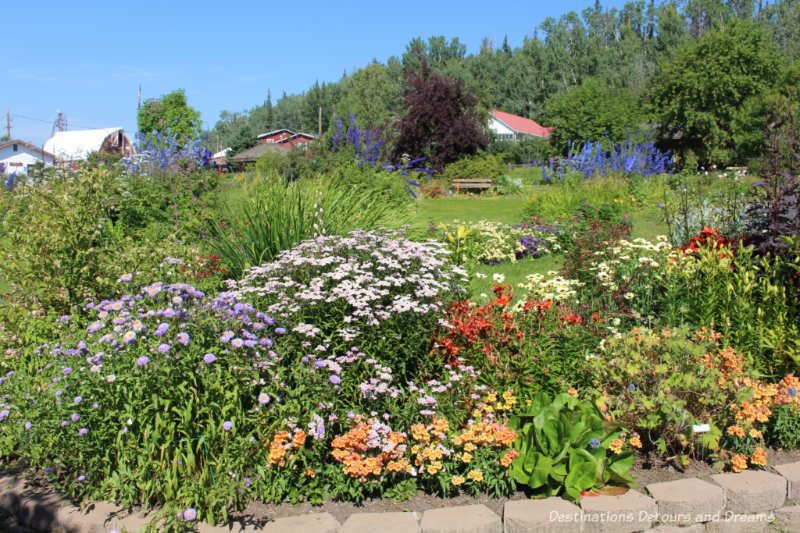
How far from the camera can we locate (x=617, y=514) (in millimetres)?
2576

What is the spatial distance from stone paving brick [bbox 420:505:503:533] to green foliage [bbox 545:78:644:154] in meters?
33.4

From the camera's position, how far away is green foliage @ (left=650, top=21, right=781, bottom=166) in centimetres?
3105

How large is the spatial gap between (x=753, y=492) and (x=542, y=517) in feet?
3.60

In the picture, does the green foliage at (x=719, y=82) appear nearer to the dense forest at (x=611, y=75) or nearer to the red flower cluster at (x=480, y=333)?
the dense forest at (x=611, y=75)

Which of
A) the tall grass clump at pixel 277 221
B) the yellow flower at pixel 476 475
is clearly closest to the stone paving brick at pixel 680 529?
the yellow flower at pixel 476 475

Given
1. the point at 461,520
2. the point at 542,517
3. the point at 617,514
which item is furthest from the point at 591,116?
the point at 461,520

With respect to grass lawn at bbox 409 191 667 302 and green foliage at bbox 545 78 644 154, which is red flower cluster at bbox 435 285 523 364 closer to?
grass lawn at bbox 409 191 667 302

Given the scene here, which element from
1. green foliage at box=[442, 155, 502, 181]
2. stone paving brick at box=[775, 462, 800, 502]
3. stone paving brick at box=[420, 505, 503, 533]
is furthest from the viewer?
green foliage at box=[442, 155, 502, 181]

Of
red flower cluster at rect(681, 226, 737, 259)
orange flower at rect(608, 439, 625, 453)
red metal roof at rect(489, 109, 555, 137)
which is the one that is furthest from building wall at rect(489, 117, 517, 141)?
orange flower at rect(608, 439, 625, 453)

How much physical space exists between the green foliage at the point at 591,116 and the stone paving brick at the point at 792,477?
107ft

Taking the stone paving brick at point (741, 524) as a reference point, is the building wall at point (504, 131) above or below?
above

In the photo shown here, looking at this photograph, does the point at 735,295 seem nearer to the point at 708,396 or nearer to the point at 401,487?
the point at 708,396

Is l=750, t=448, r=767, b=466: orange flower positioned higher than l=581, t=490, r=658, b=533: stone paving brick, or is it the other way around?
l=750, t=448, r=767, b=466: orange flower

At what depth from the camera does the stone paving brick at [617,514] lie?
8.39ft
